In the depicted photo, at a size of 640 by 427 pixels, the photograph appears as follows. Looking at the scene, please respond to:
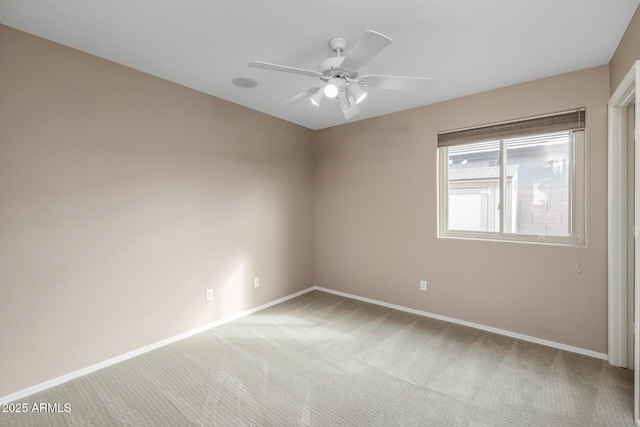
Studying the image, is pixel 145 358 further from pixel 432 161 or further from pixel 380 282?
pixel 432 161

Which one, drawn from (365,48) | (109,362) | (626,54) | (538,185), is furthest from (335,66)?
(109,362)

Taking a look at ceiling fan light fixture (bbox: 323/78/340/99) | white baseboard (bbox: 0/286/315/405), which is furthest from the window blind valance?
white baseboard (bbox: 0/286/315/405)

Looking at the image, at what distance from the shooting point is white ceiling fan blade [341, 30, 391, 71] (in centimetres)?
151

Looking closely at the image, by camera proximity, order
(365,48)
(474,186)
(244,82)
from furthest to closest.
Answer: (474,186), (244,82), (365,48)

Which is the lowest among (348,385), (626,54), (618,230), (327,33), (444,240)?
(348,385)

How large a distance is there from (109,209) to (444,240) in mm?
3356

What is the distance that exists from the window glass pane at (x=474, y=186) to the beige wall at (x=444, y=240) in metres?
0.24

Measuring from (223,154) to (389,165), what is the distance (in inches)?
80.7

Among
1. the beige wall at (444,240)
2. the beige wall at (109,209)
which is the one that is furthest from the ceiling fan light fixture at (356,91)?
the beige wall at (109,209)

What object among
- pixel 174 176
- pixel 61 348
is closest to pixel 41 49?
pixel 174 176

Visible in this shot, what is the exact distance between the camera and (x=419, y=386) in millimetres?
2154

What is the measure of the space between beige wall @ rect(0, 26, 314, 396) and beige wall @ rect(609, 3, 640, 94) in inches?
131

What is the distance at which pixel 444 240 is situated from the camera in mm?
3350

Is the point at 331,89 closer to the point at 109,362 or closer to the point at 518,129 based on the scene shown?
the point at 518,129
